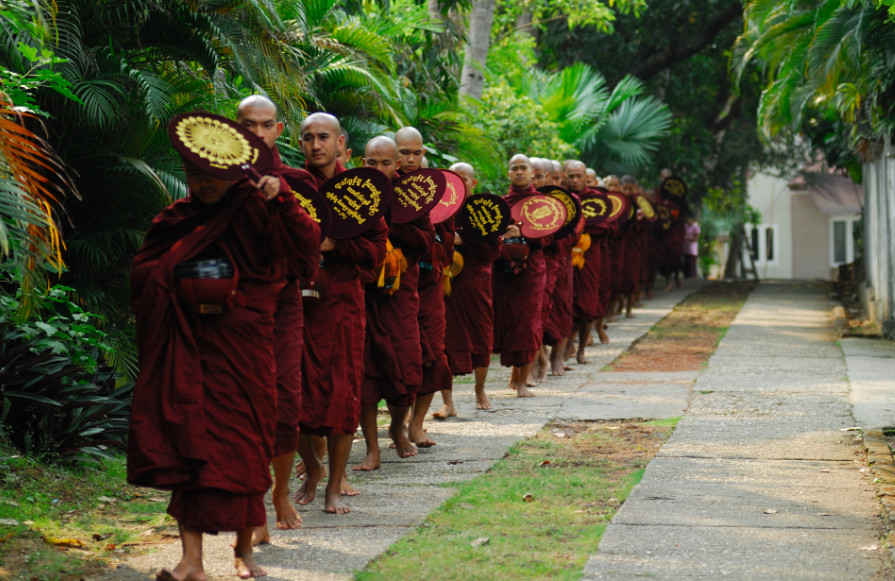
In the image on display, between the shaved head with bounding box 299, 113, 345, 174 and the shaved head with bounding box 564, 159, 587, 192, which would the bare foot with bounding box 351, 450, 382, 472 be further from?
the shaved head with bounding box 564, 159, 587, 192

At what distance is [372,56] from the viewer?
11.0 meters

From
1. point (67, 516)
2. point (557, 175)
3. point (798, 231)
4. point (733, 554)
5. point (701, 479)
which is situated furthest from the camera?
point (798, 231)

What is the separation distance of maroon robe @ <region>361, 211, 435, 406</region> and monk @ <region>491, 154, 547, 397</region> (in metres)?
2.88

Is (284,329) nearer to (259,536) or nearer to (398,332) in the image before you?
(259,536)

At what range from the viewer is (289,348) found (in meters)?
5.23

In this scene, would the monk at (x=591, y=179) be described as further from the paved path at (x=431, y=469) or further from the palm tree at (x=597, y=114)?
the palm tree at (x=597, y=114)

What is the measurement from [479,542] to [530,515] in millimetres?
630

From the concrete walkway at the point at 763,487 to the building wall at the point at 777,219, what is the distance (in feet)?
99.7

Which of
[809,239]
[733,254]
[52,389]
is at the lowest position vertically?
[52,389]

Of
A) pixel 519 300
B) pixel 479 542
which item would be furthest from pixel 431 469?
pixel 519 300

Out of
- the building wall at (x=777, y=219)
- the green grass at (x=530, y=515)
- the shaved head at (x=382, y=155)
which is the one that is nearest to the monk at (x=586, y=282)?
the green grass at (x=530, y=515)

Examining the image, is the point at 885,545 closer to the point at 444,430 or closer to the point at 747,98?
the point at 444,430

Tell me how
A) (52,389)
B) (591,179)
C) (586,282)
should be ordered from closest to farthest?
(52,389), (586,282), (591,179)

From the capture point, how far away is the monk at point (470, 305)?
28.6ft
